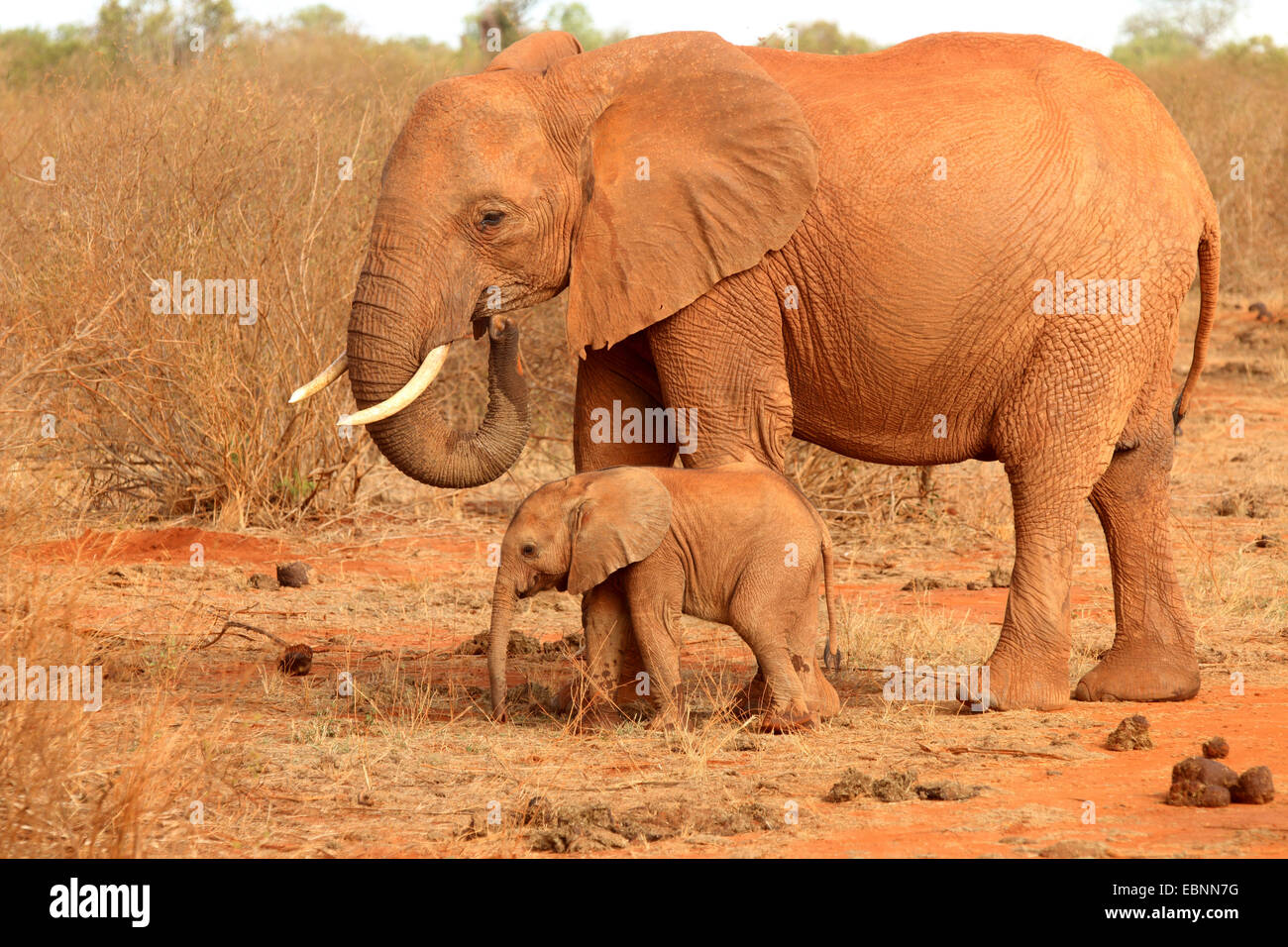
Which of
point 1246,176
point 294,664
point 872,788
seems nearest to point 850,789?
point 872,788

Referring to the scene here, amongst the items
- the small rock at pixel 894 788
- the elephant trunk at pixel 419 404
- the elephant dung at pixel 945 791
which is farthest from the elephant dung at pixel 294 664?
the elephant dung at pixel 945 791

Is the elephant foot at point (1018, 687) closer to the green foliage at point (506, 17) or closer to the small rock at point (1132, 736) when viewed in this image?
the small rock at point (1132, 736)

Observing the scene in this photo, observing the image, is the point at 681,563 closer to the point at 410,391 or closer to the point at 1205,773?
the point at 410,391

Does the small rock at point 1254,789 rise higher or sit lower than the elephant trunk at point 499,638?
lower

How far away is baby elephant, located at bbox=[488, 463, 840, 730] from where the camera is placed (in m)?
6.27

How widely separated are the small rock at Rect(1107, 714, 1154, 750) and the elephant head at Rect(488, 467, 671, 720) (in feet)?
6.01

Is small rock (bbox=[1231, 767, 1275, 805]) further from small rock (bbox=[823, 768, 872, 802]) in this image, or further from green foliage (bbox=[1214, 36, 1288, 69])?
green foliage (bbox=[1214, 36, 1288, 69])

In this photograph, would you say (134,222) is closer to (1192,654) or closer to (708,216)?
(708,216)

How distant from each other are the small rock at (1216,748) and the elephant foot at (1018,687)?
97 cm

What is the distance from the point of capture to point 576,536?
6.29m

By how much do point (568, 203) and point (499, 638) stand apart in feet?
5.61

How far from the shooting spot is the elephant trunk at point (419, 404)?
248 inches

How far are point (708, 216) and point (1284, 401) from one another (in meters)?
11.7

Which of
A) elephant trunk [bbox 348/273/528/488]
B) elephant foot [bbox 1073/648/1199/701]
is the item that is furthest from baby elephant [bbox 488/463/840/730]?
elephant foot [bbox 1073/648/1199/701]
